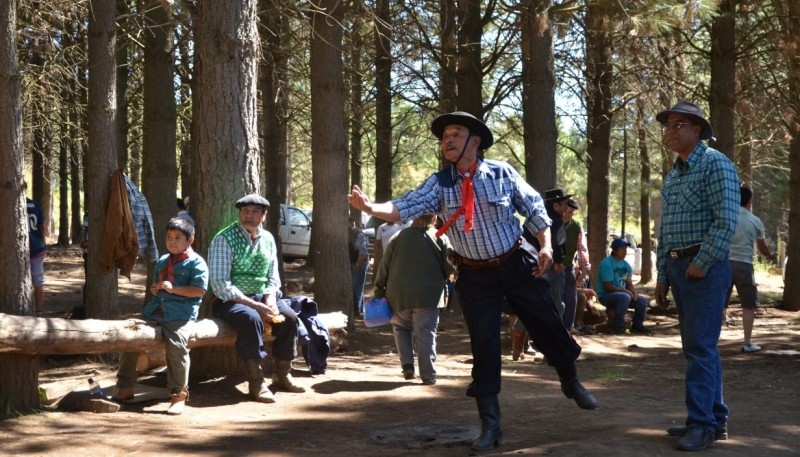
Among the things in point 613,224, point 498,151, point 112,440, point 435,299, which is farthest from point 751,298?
point 613,224

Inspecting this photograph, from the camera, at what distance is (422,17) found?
17.2 meters

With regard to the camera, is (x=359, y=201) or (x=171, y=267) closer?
(x=359, y=201)

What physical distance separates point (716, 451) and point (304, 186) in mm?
43451

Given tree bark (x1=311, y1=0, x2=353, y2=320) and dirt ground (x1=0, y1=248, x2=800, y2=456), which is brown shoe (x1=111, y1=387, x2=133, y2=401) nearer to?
dirt ground (x1=0, y1=248, x2=800, y2=456)

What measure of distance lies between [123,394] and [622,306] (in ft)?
28.2

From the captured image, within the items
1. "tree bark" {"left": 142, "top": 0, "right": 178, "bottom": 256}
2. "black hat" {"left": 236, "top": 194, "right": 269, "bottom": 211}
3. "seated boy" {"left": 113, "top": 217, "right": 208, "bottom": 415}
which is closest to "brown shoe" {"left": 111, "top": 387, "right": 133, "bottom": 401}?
"seated boy" {"left": 113, "top": 217, "right": 208, "bottom": 415}

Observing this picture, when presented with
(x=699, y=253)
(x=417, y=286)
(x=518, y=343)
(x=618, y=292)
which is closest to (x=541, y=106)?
(x=618, y=292)

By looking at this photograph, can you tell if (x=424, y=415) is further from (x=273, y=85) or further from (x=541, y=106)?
(x=273, y=85)

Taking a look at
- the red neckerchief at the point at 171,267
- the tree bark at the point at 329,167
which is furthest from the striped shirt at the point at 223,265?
the tree bark at the point at 329,167

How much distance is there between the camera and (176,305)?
8.20 meters

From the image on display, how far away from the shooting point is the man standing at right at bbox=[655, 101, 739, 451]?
19.7 ft

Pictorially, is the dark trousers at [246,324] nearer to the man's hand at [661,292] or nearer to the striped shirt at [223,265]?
the striped shirt at [223,265]

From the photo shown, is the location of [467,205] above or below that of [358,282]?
above

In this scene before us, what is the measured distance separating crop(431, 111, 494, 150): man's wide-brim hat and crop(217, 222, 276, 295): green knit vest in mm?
2599
